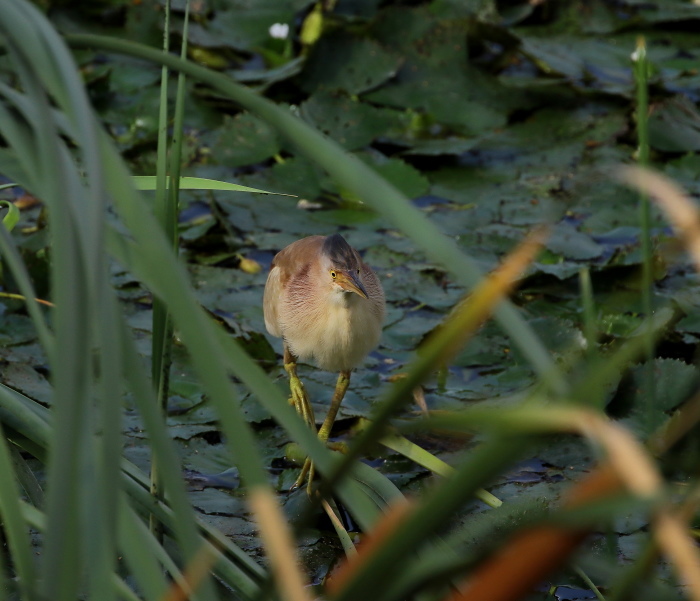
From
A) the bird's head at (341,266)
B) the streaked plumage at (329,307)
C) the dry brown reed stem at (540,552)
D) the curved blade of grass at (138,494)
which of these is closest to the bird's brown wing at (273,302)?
the streaked plumage at (329,307)

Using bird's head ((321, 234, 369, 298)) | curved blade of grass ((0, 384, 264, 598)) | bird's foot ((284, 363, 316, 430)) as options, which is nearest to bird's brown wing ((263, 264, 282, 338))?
bird's foot ((284, 363, 316, 430))

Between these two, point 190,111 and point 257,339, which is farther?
point 190,111

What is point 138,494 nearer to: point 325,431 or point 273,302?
point 325,431

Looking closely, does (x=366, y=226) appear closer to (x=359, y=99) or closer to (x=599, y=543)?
(x=359, y=99)

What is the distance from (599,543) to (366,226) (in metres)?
2.14

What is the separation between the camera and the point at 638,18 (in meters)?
6.11

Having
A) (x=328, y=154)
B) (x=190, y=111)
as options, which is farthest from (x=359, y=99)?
(x=328, y=154)

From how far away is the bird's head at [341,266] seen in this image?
2.99 m

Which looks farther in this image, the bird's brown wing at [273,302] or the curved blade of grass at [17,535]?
the bird's brown wing at [273,302]

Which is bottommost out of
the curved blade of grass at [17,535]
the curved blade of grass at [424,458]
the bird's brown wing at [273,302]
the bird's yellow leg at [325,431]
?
the bird's yellow leg at [325,431]

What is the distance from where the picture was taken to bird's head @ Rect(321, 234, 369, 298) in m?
2.99

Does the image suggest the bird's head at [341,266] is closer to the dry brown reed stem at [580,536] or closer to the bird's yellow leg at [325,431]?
the bird's yellow leg at [325,431]

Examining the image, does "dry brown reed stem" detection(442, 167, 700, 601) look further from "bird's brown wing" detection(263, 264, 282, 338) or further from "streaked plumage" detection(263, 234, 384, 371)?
"bird's brown wing" detection(263, 264, 282, 338)

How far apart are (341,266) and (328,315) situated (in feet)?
0.53
